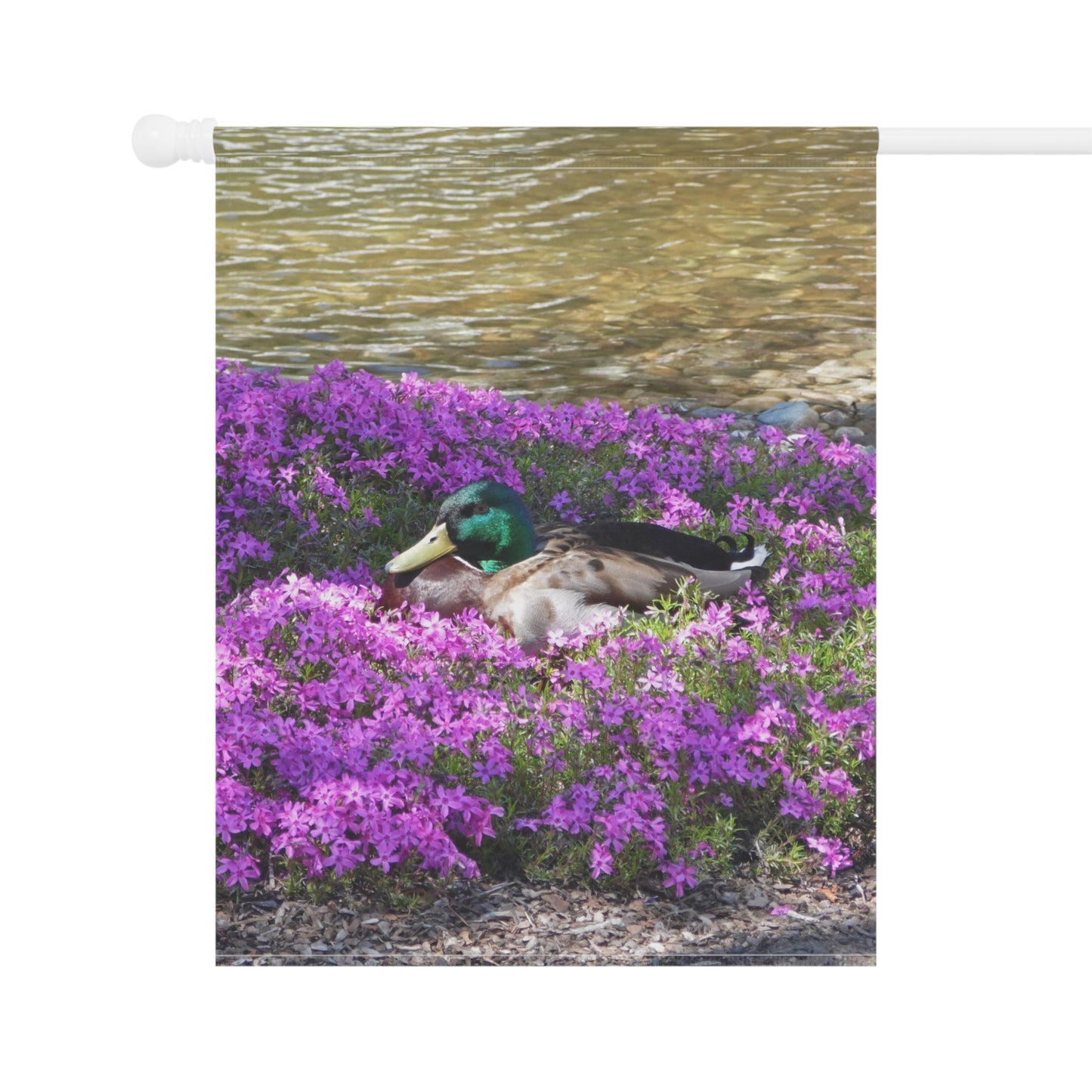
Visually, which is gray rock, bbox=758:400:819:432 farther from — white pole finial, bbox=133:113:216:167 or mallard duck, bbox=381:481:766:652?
white pole finial, bbox=133:113:216:167

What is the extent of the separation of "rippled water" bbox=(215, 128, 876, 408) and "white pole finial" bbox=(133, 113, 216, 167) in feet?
0.18

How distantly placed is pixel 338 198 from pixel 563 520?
43.2 inches

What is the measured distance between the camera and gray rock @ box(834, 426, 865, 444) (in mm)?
3582

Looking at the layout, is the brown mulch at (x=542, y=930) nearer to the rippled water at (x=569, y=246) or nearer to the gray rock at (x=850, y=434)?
the gray rock at (x=850, y=434)

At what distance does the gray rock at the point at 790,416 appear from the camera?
3.60 metres

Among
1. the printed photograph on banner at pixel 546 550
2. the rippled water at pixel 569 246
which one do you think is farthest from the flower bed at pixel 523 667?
the rippled water at pixel 569 246

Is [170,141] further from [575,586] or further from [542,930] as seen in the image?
[542,930]

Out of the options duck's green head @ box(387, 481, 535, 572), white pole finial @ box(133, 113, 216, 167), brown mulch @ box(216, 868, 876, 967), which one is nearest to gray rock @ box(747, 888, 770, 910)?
brown mulch @ box(216, 868, 876, 967)

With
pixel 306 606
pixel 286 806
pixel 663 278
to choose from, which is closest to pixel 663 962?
pixel 286 806

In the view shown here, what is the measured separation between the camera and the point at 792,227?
11.4 ft

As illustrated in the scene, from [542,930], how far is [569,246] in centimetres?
183

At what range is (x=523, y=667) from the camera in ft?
11.5

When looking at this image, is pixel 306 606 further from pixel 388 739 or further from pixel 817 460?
pixel 817 460

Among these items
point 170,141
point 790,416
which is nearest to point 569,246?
point 790,416
